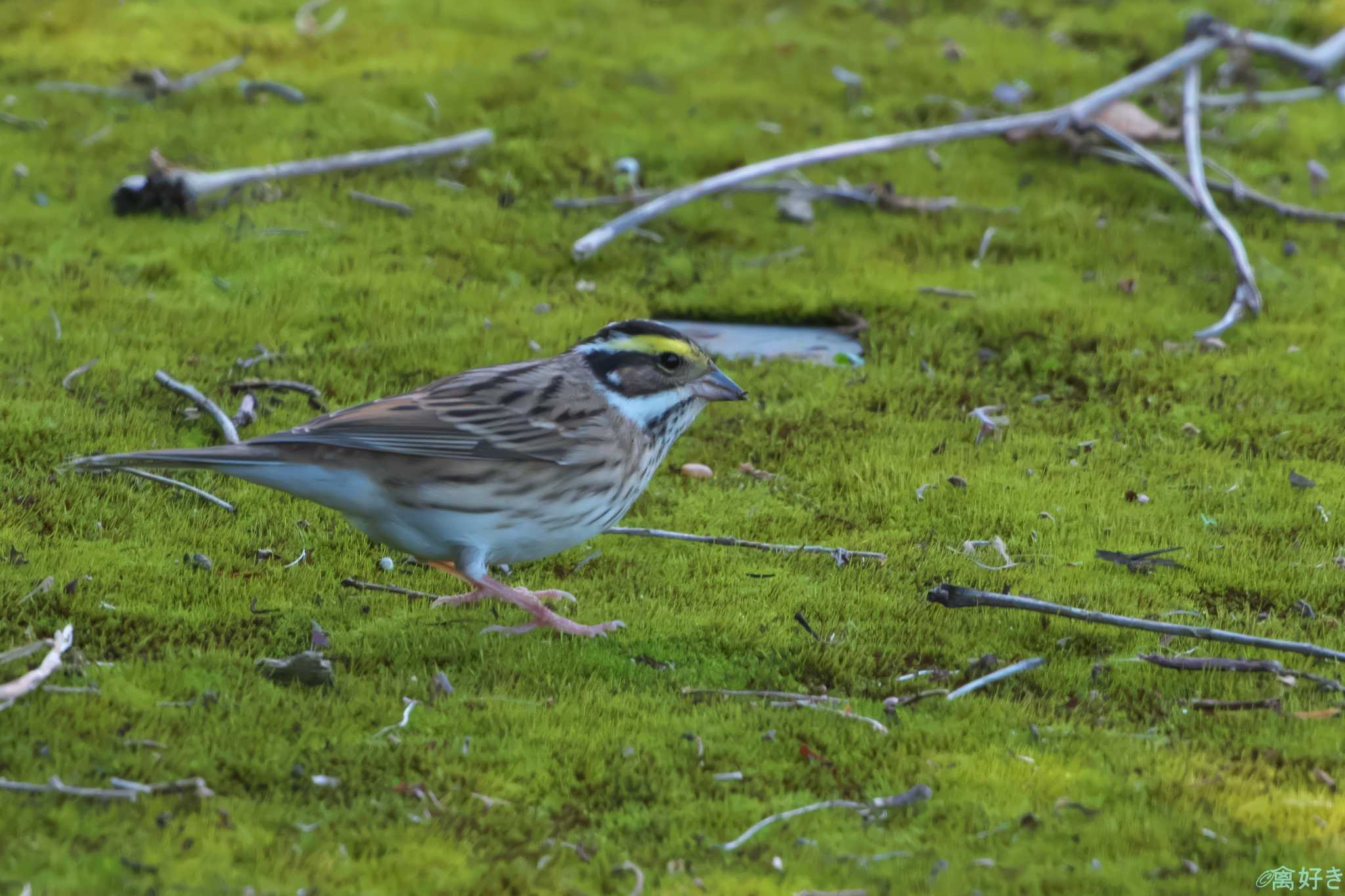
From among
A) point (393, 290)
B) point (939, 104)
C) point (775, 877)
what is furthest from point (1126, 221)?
point (775, 877)

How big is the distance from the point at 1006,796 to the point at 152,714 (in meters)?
2.65

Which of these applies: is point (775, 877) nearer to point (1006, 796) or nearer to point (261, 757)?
point (1006, 796)

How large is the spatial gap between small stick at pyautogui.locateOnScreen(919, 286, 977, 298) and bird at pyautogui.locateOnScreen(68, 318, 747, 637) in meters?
3.56

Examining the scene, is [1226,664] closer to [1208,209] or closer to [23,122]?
[1208,209]

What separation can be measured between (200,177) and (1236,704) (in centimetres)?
727

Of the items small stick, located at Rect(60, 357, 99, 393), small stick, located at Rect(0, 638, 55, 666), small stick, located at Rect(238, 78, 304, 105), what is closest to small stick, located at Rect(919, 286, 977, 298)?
small stick, located at Rect(60, 357, 99, 393)

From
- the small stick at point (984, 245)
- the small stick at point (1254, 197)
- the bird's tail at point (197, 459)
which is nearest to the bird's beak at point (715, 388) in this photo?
the bird's tail at point (197, 459)

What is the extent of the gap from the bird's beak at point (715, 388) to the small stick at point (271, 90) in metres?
6.40

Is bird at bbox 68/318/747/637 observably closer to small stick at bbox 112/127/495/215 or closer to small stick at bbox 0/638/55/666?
small stick at bbox 0/638/55/666

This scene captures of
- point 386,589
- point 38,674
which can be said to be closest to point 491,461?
point 386,589

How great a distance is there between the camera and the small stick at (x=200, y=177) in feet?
31.5

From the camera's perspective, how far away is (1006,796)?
4.54 metres

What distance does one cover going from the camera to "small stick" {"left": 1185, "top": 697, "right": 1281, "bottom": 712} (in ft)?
16.7

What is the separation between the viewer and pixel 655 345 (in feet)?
19.9
